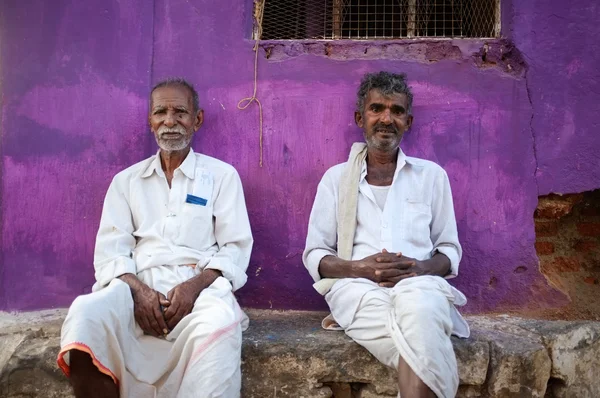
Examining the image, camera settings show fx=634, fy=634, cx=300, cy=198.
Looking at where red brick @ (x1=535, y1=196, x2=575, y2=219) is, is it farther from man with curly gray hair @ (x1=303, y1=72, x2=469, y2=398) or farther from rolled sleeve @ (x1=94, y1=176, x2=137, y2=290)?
rolled sleeve @ (x1=94, y1=176, x2=137, y2=290)

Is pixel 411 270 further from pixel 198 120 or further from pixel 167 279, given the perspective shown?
pixel 198 120

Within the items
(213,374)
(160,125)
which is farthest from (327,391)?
(160,125)

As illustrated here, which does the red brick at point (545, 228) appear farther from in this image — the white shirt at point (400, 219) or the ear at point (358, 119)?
the ear at point (358, 119)

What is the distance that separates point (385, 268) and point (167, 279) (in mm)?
1082

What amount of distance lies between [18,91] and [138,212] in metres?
1.12

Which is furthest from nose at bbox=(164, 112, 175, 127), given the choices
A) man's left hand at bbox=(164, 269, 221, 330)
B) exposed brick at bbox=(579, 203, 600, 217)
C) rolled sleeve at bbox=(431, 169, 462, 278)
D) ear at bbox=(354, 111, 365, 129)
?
exposed brick at bbox=(579, 203, 600, 217)

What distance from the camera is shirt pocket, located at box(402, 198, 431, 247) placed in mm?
3332

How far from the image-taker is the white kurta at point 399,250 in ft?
8.87

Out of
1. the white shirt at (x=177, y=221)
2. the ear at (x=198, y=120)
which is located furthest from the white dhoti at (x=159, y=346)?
the ear at (x=198, y=120)

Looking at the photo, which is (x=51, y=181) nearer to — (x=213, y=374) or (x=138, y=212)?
(x=138, y=212)

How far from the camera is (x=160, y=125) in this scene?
11.1 feet

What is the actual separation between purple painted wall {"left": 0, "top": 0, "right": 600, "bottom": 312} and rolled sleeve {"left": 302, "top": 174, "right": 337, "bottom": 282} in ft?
1.08

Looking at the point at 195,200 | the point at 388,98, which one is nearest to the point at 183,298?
the point at 195,200

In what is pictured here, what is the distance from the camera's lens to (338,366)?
3.07 m
